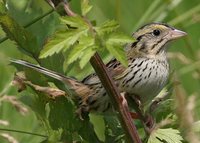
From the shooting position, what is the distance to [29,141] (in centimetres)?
238

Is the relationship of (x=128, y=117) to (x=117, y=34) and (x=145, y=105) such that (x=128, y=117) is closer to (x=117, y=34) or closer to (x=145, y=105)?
(x=117, y=34)

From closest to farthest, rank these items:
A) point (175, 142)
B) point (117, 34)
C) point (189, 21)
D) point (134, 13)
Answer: point (117, 34)
point (175, 142)
point (189, 21)
point (134, 13)

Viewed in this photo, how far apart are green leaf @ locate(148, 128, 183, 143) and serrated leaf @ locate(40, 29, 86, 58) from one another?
403 mm

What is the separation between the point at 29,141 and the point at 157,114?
1.85 ft

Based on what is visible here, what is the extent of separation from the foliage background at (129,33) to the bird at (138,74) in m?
→ 0.08

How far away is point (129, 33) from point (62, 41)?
185 centimetres

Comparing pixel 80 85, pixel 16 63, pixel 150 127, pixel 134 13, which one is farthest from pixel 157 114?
pixel 134 13

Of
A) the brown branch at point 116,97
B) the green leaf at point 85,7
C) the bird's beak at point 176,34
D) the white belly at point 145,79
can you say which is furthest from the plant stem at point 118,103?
the bird's beak at point 176,34

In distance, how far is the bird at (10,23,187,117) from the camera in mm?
2229

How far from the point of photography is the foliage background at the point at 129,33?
170cm

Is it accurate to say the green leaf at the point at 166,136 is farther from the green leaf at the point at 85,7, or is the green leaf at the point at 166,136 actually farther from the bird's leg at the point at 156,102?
the green leaf at the point at 85,7

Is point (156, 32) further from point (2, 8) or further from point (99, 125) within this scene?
point (2, 8)

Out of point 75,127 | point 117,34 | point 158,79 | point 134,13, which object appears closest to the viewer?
point 117,34

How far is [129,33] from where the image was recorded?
3373 millimetres
